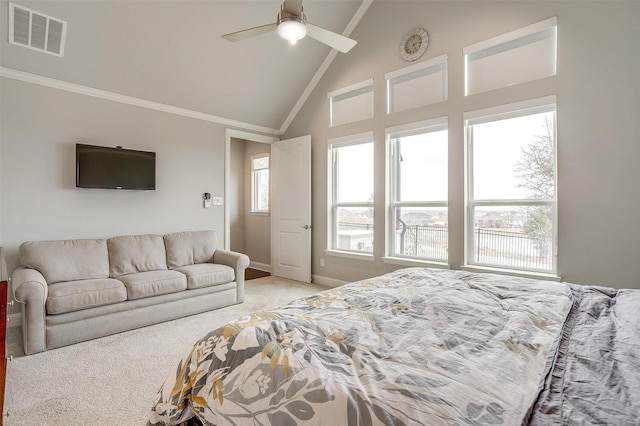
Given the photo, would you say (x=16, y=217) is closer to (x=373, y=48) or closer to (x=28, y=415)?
(x=28, y=415)

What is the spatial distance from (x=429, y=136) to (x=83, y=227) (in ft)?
14.1

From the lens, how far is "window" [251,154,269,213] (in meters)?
6.62

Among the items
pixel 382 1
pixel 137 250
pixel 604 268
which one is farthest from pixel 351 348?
pixel 382 1

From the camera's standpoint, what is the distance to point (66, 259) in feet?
10.7

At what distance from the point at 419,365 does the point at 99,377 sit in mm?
2411

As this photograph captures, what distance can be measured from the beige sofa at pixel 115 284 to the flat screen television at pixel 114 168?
25.8 inches

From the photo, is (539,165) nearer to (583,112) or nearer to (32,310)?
(583,112)

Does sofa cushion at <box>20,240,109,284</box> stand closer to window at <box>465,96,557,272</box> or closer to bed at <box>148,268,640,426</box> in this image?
bed at <box>148,268,640,426</box>

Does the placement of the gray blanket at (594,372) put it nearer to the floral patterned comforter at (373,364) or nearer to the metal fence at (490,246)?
the floral patterned comforter at (373,364)

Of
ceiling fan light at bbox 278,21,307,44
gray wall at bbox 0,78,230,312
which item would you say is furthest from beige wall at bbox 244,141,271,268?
ceiling fan light at bbox 278,21,307,44

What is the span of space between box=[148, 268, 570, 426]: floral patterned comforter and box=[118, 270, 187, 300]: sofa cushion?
7.55 ft

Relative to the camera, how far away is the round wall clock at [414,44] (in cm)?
395

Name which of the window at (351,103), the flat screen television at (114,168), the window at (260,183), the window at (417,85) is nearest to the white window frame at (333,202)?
the window at (351,103)

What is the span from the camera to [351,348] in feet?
3.66
